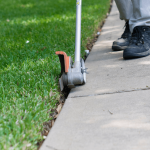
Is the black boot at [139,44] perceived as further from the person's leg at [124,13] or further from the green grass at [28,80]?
the green grass at [28,80]

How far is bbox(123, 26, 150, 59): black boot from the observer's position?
247cm

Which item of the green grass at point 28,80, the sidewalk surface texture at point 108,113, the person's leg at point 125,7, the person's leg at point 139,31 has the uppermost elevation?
the person's leg at point 125,7

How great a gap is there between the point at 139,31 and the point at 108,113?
1.44 meters

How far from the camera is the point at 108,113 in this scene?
150cm

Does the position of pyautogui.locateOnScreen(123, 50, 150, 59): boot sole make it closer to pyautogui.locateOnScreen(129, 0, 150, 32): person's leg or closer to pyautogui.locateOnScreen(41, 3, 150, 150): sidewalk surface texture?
pyautogui.locateOnScreen(41, 3, 150, 150): sidewalk surface texture

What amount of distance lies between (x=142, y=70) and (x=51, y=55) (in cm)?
106

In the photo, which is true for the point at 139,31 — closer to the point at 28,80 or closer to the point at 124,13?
the point at 124,13

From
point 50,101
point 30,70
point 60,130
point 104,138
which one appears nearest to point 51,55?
point 30,70

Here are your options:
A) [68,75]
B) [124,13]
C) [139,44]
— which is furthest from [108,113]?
[124,13]

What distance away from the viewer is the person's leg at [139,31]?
8.16 feet

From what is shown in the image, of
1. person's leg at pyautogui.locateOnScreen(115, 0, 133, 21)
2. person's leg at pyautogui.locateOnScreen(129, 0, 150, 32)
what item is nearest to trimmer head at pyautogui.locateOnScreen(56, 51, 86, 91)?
person's leg at pyautogui.locateOnScreen(129, 0, 150, 32)

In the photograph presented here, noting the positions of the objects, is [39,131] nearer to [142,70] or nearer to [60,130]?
[60,130]

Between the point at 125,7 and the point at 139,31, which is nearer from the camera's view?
the point at 139,31

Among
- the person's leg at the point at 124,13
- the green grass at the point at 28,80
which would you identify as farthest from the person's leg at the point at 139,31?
the green grass at the point at 28,80
